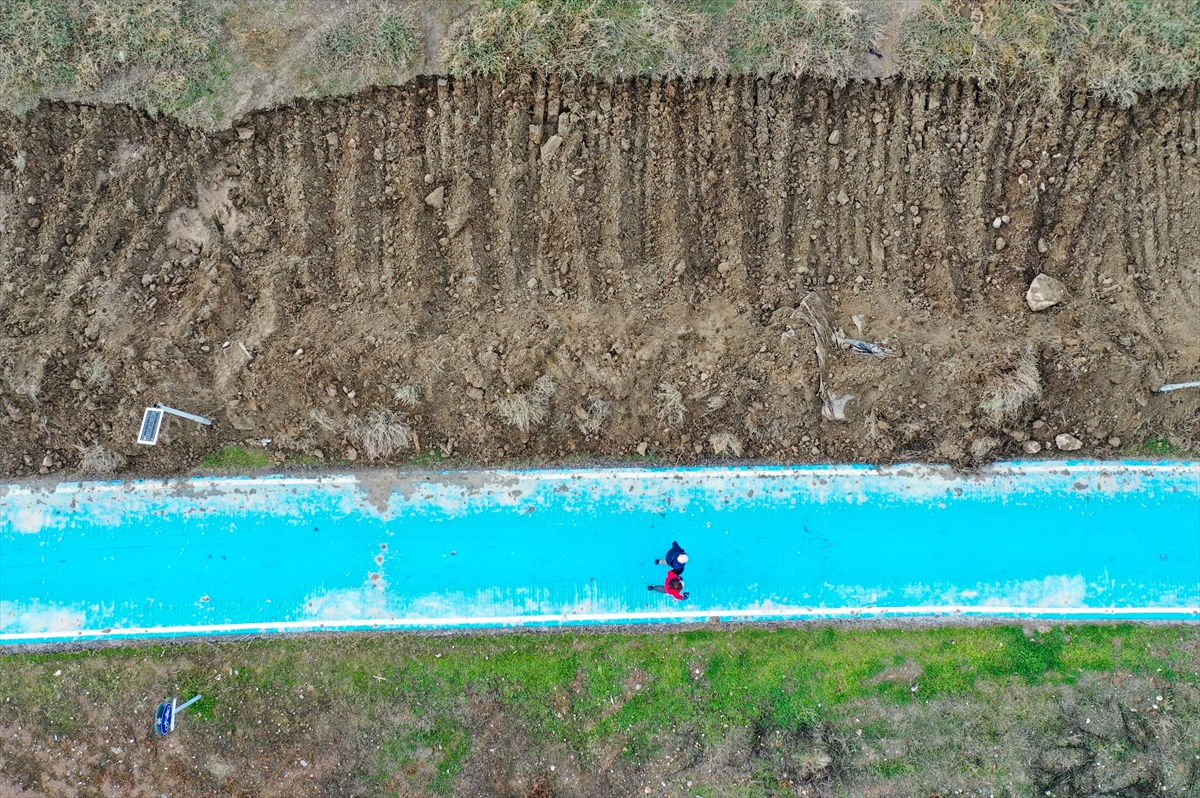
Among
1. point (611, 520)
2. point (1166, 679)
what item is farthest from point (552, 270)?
point (1166, 679)

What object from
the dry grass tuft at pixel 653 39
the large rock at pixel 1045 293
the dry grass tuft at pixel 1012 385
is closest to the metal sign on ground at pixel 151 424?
the dry grass tuft at pixel 653 39

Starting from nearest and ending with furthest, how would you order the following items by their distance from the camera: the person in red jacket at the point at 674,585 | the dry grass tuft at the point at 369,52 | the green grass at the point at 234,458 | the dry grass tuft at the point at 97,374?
the person in red jacket at the point at 674,585
the dry grass tuft at the point at 97,374
the dry grass tuft at the point at 369,52
the green grass at the point at 234,458

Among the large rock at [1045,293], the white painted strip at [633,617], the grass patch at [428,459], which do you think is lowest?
the white painted strip at [633,617]

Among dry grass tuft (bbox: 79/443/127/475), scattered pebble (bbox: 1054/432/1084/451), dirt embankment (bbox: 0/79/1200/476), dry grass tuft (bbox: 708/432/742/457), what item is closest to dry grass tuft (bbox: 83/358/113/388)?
dirt embankment (bbox: 0/79/1200/476)

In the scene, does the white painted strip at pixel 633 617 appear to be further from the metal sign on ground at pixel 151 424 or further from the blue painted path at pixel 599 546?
the metal sign on ground at pixel 151 424

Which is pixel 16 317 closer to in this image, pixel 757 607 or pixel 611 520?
pixel 611 520

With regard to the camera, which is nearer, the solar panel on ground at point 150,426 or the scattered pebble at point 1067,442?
the solar panel on ground at point 150,426
